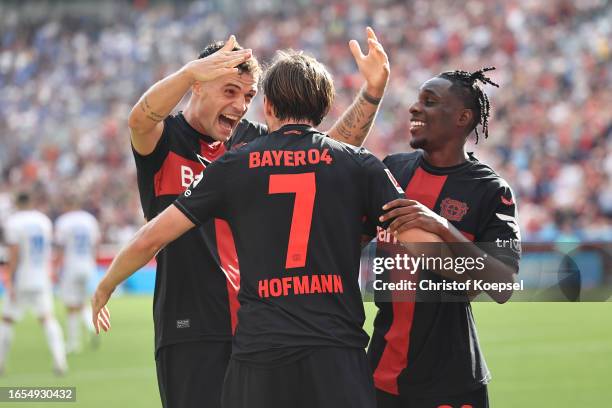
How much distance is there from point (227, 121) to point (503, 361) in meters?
8.77

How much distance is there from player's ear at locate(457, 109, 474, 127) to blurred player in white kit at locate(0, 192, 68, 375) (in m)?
8.80

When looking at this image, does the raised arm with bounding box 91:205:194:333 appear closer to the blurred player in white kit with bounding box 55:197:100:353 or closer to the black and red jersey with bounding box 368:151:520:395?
the black and red jersey with bounding box 368:151:520:395

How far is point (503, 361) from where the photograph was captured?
13.1 metres

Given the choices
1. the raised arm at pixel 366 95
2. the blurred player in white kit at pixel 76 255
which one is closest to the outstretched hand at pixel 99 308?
the raised arm at pixel 366 95

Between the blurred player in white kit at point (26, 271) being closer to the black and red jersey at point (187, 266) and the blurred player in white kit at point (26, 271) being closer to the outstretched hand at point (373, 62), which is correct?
the black and red jersey at point (187, 266)

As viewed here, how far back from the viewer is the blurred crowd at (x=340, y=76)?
840 inches

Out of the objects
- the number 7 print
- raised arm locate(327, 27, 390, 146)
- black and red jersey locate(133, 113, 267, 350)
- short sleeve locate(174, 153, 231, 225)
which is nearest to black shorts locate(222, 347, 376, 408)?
the number 7 print

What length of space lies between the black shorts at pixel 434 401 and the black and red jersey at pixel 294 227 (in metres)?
0.83

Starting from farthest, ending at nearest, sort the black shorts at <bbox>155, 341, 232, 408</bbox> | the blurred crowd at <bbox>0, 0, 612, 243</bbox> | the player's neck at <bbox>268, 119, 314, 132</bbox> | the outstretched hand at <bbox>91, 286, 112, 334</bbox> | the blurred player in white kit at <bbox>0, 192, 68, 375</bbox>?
1. the blurred crowd at <bbox>0, 0, 612, 243</bbox>
2. the blurred player in white kit at <bbox>0, 192, 68, 375</bbox>
3. the black shorts at <bbox>155, 341, 232, 408</bbox>
4. the outstretched hand at <bbox>91, 286, 112, 334</bbox>
5. the player's neck at <bbox>268, 119, 314, 132</bbox>

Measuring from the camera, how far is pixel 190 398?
16.5ft

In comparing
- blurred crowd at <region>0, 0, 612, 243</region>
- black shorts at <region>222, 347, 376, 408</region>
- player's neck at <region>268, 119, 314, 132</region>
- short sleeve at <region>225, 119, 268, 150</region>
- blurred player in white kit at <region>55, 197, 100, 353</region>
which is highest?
blurred crowd at <region>0, 0, 612, 243</region>

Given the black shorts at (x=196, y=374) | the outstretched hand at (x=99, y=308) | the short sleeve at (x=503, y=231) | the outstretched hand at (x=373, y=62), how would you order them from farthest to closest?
the black shorts at (x=196, y=374), the outstretched hand at (x=373, y=62), the short sleeve at (x=503, y=231), the outstretched hand at (x=99, y=308)

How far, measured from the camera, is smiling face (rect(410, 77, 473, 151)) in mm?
4961

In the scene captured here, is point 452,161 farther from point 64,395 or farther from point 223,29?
point 223,29
